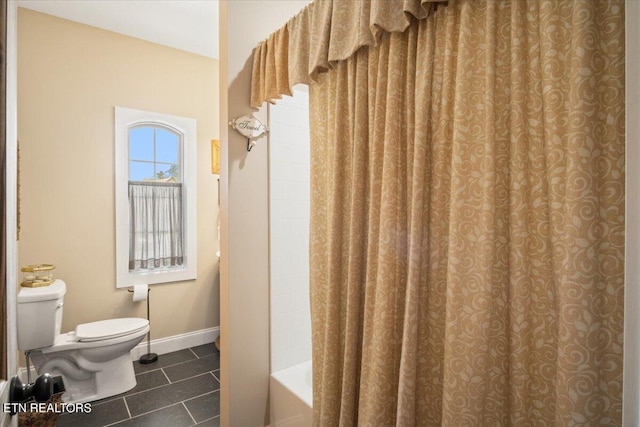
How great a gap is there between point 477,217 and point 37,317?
269cm

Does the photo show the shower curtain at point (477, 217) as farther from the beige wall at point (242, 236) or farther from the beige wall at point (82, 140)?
the beige wall at point (82, 140)

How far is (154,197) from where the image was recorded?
3123 millimetres

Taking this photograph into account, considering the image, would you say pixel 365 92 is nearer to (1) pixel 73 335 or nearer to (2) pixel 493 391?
(2) pixel 493 391

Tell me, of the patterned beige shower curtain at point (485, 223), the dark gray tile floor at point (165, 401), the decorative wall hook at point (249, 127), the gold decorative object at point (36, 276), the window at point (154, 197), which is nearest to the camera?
the patterned beige shower curtain at point (485, 223)

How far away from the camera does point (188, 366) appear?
286cm

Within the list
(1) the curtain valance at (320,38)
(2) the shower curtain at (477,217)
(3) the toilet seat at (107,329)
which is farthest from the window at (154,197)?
(2) the shower curtain at (477,217)

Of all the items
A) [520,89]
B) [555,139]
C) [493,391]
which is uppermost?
[520,89]

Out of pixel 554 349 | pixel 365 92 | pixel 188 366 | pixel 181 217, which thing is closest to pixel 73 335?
pixel 188 366

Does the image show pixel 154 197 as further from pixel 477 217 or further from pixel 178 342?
pixel 477 217

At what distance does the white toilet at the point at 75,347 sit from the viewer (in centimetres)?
216

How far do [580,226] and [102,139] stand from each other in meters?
3.27

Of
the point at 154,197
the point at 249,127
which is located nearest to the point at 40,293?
the point at 154,197

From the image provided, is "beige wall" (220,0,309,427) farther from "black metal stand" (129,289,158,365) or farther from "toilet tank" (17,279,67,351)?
"black metal stand" (129,289,158,365)

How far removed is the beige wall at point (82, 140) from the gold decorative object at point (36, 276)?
0.83 ft
